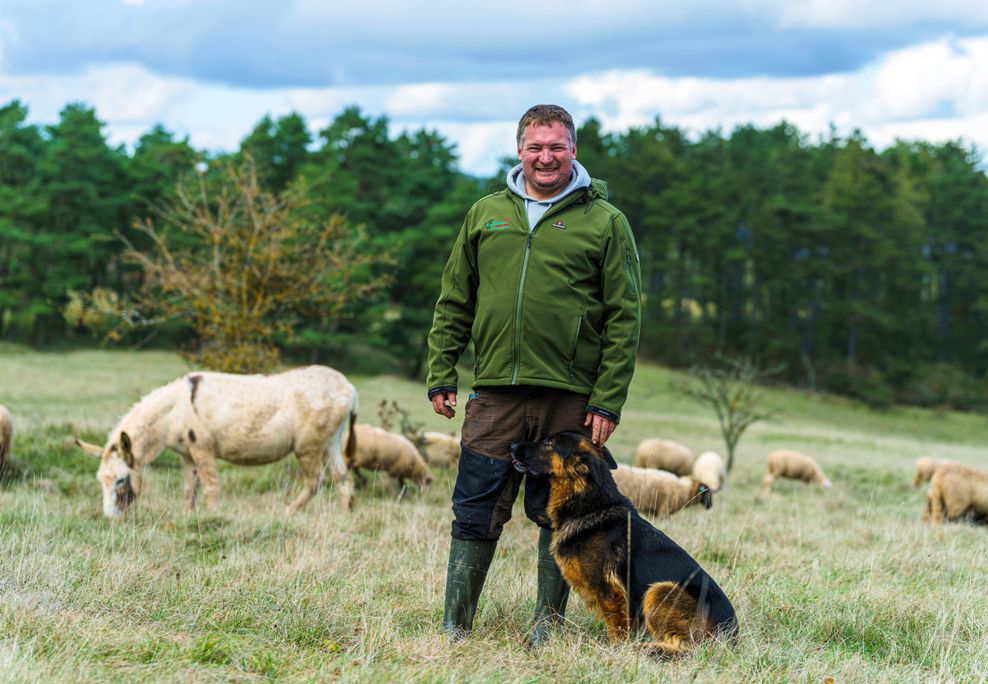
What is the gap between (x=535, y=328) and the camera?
4.47 meters

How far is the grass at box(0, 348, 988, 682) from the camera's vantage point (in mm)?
4008

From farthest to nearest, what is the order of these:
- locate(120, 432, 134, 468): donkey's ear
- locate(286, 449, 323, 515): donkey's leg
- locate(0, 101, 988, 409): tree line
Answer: locate(0, 101, 988, 409): tree line → locate(286, 449, 323, 515): donkey's leg → locate(120, 432, 134, 468): donkey's ear

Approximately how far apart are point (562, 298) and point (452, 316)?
0.64 metres

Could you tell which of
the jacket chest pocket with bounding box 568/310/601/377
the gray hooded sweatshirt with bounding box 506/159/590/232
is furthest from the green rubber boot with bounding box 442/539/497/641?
the gray hooded sweatshirt with bounding box 506/159/590/232

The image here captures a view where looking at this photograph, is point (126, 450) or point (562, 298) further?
point (126, 450)

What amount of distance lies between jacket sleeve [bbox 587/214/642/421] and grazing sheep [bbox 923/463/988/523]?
7.54 metres

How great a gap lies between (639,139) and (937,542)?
63.2m

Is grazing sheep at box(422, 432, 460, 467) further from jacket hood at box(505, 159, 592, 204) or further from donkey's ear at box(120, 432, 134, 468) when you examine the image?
jacket hood at box(505, 159, 592, 204)

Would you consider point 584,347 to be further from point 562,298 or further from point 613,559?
point 613,559

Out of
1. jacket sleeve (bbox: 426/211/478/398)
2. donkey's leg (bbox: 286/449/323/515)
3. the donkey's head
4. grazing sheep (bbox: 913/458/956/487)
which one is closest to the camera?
jacket sleeve (bbox: 426/211/478/398)

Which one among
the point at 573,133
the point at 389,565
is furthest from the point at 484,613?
the point at 573,133

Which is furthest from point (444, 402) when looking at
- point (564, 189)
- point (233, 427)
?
point (233, 427)

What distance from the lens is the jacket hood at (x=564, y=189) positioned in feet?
14.9

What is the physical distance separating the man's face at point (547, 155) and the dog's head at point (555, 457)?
4.06 feet
